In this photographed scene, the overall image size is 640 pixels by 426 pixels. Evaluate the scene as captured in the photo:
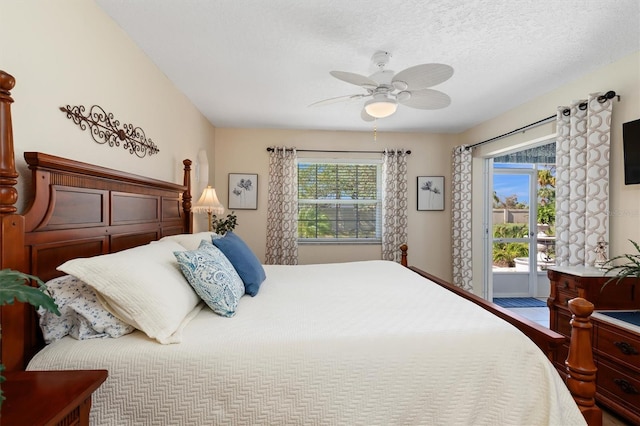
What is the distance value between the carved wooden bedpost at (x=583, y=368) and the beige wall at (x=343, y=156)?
10.8 feet

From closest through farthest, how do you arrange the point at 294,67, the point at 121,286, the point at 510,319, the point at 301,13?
the point at 121,286
the point at 510,319
the point at 301,13
the point at 294,67

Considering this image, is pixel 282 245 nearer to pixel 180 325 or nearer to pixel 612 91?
pixel 180 325

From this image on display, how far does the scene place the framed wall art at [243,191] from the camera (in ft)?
14.3

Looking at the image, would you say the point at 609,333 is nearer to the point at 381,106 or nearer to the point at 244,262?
the point at 381,106

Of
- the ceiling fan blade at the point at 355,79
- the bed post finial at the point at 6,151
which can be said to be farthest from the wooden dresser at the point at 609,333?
the bed post finial at the point at 6,151

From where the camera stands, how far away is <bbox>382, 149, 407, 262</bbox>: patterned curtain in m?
4.42

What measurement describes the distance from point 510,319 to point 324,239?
3023 millimetres

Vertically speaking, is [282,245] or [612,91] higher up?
[612,91]

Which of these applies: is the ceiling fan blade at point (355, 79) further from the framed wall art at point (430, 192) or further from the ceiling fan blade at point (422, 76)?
the framed wall art at point (430, 192)

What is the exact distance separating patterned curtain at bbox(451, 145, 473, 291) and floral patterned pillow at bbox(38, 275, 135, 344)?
13.0 ft

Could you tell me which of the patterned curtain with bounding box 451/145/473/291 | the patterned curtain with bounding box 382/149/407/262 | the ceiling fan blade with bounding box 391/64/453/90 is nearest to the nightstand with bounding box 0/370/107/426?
the ceiling fan blade with bounding box 391/64/453/90

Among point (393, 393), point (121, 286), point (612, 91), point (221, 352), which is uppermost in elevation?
point (612, 91)

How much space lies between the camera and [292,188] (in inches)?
169

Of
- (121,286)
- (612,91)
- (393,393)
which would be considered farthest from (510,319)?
(612,91)
